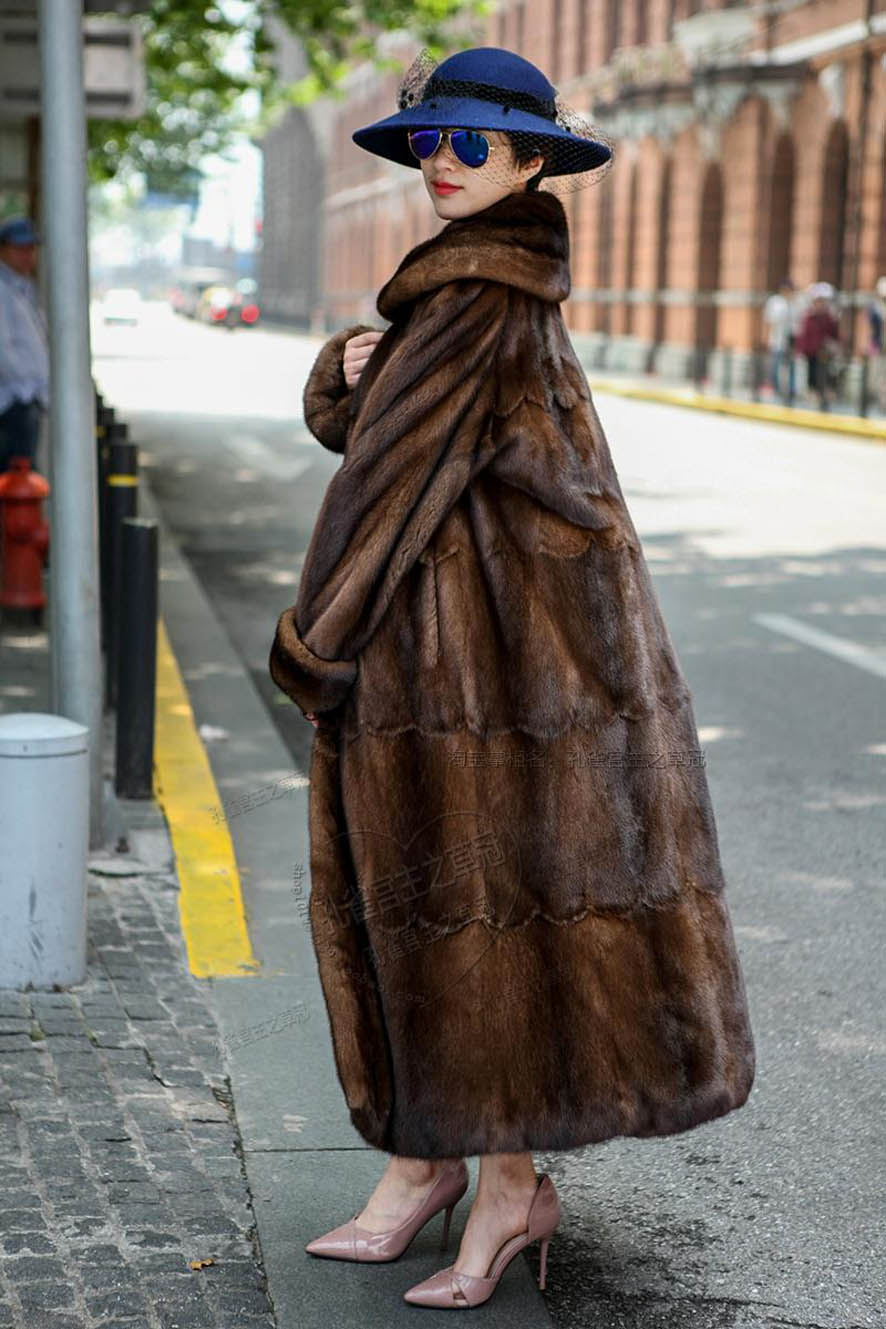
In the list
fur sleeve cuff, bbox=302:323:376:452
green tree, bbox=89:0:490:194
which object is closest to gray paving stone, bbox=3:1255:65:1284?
fur sleeve cuff, bbox=302:323:376:452

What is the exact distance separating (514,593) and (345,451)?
1.28 feet

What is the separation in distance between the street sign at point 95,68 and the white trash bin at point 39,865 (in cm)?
254

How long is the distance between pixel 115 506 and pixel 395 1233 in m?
4.90

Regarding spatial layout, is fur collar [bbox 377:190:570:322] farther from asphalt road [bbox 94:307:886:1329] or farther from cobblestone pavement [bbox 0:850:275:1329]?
cobblestone pavement [bbox 0:850:275:1329]

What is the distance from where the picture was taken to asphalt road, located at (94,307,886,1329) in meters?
3.67

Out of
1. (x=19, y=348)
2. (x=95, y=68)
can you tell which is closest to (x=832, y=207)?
(x=19, y=348)

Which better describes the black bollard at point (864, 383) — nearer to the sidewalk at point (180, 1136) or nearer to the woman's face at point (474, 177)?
the sidewalk at point (180, 1136)

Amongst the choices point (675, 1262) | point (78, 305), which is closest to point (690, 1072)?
point (675, 1262)

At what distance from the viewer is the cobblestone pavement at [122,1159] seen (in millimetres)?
3398

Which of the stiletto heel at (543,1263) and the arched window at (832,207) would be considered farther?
the arched window at (832,207)

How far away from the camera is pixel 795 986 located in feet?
17.3

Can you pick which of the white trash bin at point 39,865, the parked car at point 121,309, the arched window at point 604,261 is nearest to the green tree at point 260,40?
the white trash bin at point 39,865

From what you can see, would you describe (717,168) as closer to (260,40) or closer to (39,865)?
(260,40)

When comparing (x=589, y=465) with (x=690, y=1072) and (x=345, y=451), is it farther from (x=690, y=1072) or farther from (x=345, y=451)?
(x=690, y=1072)
